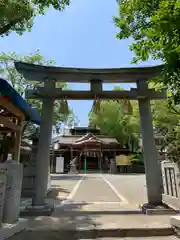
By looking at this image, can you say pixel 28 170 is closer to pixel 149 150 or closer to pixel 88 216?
pixel 88 216

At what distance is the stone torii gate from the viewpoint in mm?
5496

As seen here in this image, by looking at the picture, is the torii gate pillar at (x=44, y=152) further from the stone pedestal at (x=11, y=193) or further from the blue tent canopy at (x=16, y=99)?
the stone pedestal at (x=11, y=193)

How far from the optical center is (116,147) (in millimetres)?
26031

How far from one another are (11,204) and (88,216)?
80.2 inches

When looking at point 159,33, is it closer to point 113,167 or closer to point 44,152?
point 44,152

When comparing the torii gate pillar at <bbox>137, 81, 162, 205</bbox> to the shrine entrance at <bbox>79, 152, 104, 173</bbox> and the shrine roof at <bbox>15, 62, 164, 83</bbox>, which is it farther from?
the shrine entrance at <bbox>79, 152, 104, 173</bbox>

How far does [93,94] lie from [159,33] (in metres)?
3.26

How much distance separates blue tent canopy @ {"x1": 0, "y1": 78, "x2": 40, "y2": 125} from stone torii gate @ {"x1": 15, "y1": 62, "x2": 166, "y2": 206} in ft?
1.13

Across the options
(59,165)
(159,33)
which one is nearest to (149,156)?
(159,33)

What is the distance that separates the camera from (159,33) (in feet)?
9.61

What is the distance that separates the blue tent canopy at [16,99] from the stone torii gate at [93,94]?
343mm

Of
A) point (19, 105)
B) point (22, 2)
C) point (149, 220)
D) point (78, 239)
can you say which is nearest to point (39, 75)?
point (19, 105)

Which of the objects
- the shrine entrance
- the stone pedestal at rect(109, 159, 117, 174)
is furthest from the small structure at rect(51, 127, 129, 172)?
the stone pedestal at rect(109, 159, 117, 174)

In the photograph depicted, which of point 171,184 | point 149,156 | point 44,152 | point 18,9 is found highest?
point 18,9
